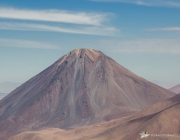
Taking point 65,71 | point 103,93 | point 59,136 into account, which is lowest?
point 59,136

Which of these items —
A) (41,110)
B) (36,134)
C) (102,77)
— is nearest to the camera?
(36,134)

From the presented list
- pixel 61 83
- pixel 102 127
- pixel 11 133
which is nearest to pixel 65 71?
pixel 61 83

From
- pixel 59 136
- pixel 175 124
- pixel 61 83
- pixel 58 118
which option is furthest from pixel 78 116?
pixel 175 124

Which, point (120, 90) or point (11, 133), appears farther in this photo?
point (120, 90)

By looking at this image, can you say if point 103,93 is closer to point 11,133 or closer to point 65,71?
point 65,71

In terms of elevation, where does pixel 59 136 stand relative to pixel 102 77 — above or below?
below

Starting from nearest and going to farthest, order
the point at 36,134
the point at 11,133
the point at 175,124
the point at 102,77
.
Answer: the point at 175,124 < the point at 36,134 < the point at 11,133 < the point at 102,77
